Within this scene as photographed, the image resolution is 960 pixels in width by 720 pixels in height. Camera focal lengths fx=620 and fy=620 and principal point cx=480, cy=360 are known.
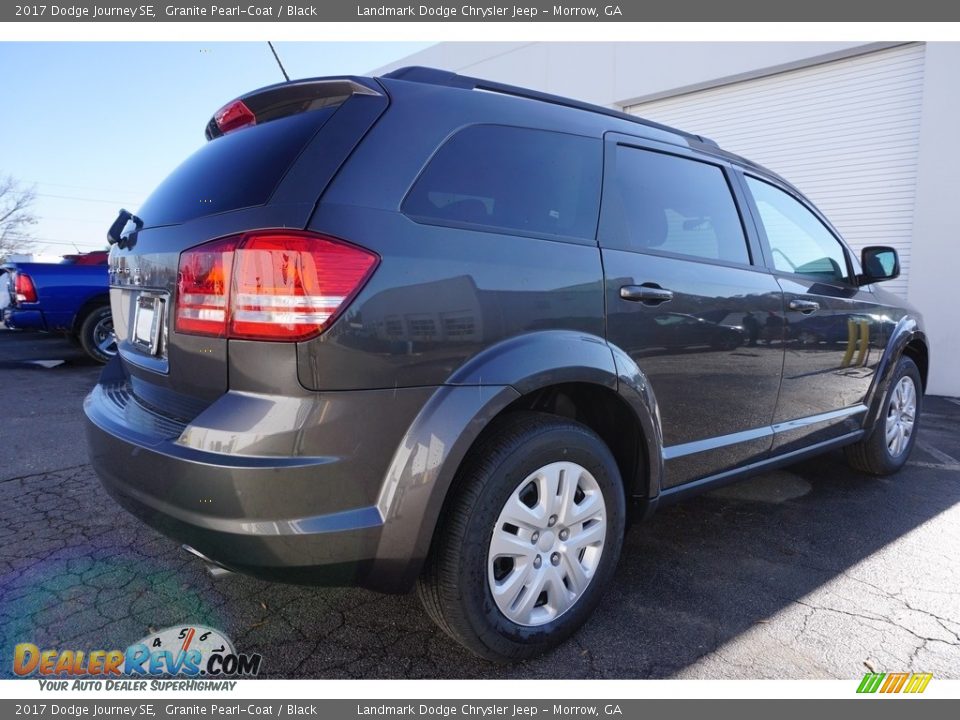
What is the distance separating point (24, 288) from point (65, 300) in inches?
17.8

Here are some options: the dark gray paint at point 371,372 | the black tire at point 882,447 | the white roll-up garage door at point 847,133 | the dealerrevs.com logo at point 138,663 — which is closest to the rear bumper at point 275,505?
the dark gray paint at point 371,372

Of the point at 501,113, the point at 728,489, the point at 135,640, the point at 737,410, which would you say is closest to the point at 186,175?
the point at 501,113

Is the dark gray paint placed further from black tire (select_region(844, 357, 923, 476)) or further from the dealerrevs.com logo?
black tire (select_region(844, 357, 923, 476))

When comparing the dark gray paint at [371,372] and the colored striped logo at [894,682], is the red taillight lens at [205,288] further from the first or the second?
the colored striped logo at [894,682]

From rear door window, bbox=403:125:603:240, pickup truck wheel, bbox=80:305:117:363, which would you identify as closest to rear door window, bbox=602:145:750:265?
rear door window, bbox=403:125:603:240

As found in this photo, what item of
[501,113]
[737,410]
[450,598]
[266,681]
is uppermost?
[501,113]

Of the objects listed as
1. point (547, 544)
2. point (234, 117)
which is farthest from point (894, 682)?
point (234, 117)

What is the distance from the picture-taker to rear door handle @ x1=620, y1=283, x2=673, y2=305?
7.07 ft

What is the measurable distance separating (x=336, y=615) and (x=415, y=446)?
947mm

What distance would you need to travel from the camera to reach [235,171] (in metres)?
1.89

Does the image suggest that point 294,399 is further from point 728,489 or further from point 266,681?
point 728,489

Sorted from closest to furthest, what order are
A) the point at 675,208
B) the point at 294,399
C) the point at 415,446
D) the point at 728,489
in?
the point at 294,399, the point at 415,446, the point at 675,208, the point at 728,489

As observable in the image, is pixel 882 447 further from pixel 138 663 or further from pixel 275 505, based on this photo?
pixel 138 663

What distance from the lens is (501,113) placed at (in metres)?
2.03
